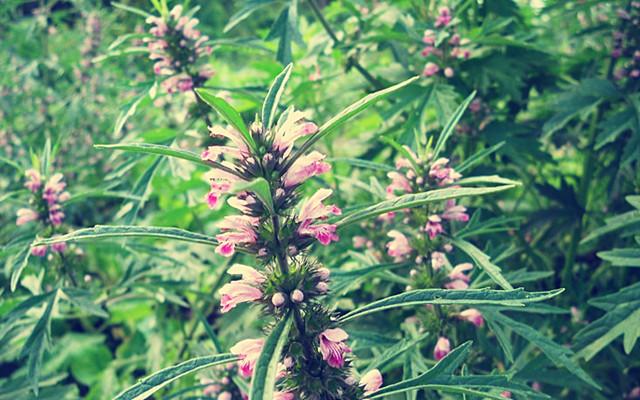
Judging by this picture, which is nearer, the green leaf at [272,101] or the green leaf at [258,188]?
the green leaf at [258,188]

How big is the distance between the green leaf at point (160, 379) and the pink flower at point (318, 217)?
0.35 meters

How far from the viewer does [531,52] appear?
2.78m

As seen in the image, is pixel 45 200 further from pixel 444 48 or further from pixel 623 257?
pixel 623 257

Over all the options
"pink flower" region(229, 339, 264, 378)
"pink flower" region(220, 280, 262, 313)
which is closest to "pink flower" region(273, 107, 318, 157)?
"pink flower" region(220, 280, 262, 313)

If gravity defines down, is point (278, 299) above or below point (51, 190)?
below

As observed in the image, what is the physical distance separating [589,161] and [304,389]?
198 cm

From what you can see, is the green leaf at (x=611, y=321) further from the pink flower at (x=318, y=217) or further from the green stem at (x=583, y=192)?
the pink flower at (x=318, y=217)

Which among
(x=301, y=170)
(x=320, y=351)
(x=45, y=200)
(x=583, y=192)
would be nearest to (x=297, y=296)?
(x=320, y=351)

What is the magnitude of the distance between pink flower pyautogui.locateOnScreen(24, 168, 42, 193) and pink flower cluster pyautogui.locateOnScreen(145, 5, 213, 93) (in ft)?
2.02

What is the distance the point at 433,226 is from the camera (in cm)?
188

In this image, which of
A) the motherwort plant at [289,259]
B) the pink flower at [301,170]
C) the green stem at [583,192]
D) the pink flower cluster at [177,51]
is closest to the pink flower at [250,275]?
the motherwort plant at [289,259]

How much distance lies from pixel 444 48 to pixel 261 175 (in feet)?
4.87

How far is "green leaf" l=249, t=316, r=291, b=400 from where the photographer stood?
108cm

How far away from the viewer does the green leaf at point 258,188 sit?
0.99m
